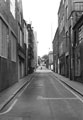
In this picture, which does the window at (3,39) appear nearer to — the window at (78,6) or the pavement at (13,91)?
the pavement at (13,91)

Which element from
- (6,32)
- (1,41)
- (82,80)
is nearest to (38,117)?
(1,41)

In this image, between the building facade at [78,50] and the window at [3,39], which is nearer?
the window at [3,39]

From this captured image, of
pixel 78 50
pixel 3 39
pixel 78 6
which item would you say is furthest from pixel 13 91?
pixel 78 6

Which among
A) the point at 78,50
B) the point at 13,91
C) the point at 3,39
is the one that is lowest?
the point at 13,91

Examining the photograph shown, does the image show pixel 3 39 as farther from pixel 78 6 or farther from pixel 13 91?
pixel 78 6

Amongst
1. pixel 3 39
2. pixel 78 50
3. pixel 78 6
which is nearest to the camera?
pixel 3 39

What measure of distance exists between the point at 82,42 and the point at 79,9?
333 inches

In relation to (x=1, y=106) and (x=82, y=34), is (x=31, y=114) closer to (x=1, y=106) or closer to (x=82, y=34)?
(x=1, y=106)

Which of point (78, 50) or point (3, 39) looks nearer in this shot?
point (3, 39)

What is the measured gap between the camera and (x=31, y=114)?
373 inches

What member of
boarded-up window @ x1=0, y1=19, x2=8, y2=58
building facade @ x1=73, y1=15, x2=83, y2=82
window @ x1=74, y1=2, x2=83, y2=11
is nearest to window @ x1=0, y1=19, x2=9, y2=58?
boarded-up window @ x1=0, y1=19, x2=8, y2=58

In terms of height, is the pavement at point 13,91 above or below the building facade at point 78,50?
below

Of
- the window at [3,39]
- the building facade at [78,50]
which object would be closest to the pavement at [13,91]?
the building facade at [78,50]

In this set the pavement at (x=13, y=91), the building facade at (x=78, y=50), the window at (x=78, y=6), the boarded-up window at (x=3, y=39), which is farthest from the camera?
the window at (x=78, y=6)
